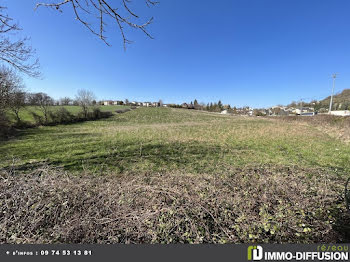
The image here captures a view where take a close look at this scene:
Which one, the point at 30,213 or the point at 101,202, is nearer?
the point at 30,213

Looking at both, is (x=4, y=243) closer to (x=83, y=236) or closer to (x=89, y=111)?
(x=83, y=236)

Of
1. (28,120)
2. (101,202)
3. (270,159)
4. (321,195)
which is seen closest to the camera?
(101,202)

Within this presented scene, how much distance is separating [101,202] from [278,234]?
8.00 feet

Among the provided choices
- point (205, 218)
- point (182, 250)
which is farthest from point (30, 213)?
point (205, 218)

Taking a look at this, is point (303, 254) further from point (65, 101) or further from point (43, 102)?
point (65, 101)

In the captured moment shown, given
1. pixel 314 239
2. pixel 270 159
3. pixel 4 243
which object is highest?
pixel 314 239

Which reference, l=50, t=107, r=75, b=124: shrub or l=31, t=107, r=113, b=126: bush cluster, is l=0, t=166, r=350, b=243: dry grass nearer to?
l=31, t=107, r=113, b=126: bush cluster

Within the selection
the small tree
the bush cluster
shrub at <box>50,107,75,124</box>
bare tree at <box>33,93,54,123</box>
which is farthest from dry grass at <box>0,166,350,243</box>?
shrub at <box>50,107,75,124</box>

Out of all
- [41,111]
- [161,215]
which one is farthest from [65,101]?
[161,215]

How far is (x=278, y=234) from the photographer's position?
152cm

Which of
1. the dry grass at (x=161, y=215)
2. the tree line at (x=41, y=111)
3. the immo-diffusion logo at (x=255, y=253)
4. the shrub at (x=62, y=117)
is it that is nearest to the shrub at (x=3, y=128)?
the tree line at (x=41, y=111)

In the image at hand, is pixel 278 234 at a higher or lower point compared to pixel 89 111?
lower

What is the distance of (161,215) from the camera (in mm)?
1799

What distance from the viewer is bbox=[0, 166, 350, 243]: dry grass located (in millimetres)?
1527
